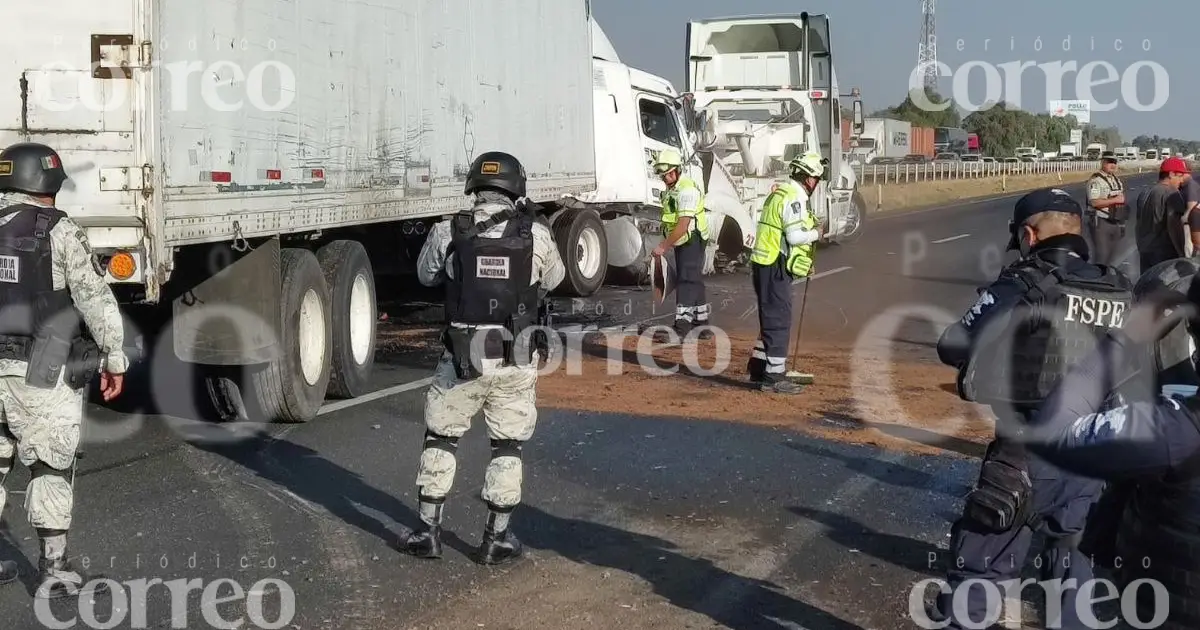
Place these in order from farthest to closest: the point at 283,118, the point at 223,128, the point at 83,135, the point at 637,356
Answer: the point at 637,356 → the point at 283,118 → the point at 223,128 → the point at 83,135

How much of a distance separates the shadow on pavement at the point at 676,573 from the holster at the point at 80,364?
2.00m

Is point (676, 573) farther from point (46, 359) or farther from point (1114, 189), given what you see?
point (1114, 189)

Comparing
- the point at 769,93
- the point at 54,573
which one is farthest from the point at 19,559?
the point at 769,93

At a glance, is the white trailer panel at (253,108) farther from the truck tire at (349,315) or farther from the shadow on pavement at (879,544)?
the shadow on pavement at (879,544)

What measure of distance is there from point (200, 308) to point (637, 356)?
4.42m

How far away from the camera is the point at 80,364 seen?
212 inches

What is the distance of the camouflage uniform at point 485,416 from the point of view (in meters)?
5.76

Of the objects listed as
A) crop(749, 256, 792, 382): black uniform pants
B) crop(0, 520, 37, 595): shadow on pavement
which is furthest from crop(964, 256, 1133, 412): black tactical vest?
crop(749, 256, 792, 382): black uniform pants

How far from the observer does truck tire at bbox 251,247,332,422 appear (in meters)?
8.40

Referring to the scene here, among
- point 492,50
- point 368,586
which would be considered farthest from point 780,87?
point 368,586

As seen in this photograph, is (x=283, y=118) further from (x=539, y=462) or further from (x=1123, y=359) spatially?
(x=1123, y=359)

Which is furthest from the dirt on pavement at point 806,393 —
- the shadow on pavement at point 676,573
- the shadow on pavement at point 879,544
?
the shadow on pavement at point 676,573

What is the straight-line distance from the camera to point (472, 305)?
19.1 ft

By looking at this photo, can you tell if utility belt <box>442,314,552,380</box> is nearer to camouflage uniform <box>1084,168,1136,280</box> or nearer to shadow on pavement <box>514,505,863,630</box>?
shadow on pavement <box>514,505,863,630</box>
